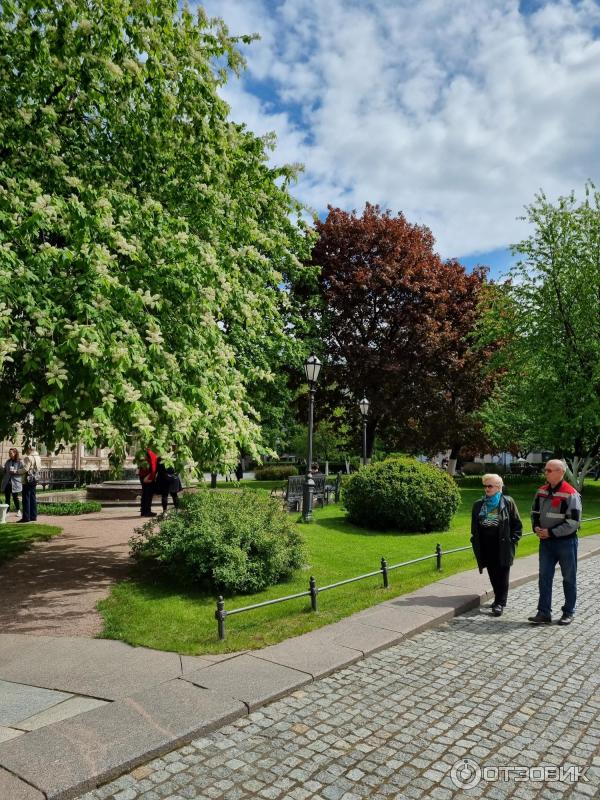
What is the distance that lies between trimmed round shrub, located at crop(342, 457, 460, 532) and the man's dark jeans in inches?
300

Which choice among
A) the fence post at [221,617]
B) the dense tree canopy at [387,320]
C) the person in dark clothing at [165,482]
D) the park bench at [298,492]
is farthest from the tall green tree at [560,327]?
the fence post at [221,617]

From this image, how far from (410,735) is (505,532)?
4065 mm

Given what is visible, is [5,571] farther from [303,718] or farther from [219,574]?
[303,718]

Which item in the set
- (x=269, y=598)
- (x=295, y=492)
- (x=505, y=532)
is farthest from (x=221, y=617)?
(x=295, y=492)

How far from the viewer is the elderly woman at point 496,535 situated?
810cm

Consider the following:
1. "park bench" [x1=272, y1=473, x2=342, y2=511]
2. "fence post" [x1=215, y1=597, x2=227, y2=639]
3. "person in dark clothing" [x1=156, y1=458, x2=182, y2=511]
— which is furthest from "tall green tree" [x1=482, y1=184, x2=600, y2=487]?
"fence post" [x1=215, y1=597, x2=227, y2=639]

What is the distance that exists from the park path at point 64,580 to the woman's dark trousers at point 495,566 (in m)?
5.34

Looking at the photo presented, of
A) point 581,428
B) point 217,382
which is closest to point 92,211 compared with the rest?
point 217,382

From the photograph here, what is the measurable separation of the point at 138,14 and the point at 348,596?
33.8ft

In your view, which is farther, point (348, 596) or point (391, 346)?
point (391, 346)

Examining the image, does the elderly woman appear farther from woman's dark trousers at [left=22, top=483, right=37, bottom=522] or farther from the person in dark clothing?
woman's dark trousers at [left=22, top=483, right=37, bottom=522]

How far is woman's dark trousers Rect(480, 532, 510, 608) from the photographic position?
26.8 feet

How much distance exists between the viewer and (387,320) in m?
30.6

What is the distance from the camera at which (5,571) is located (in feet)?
33.9
